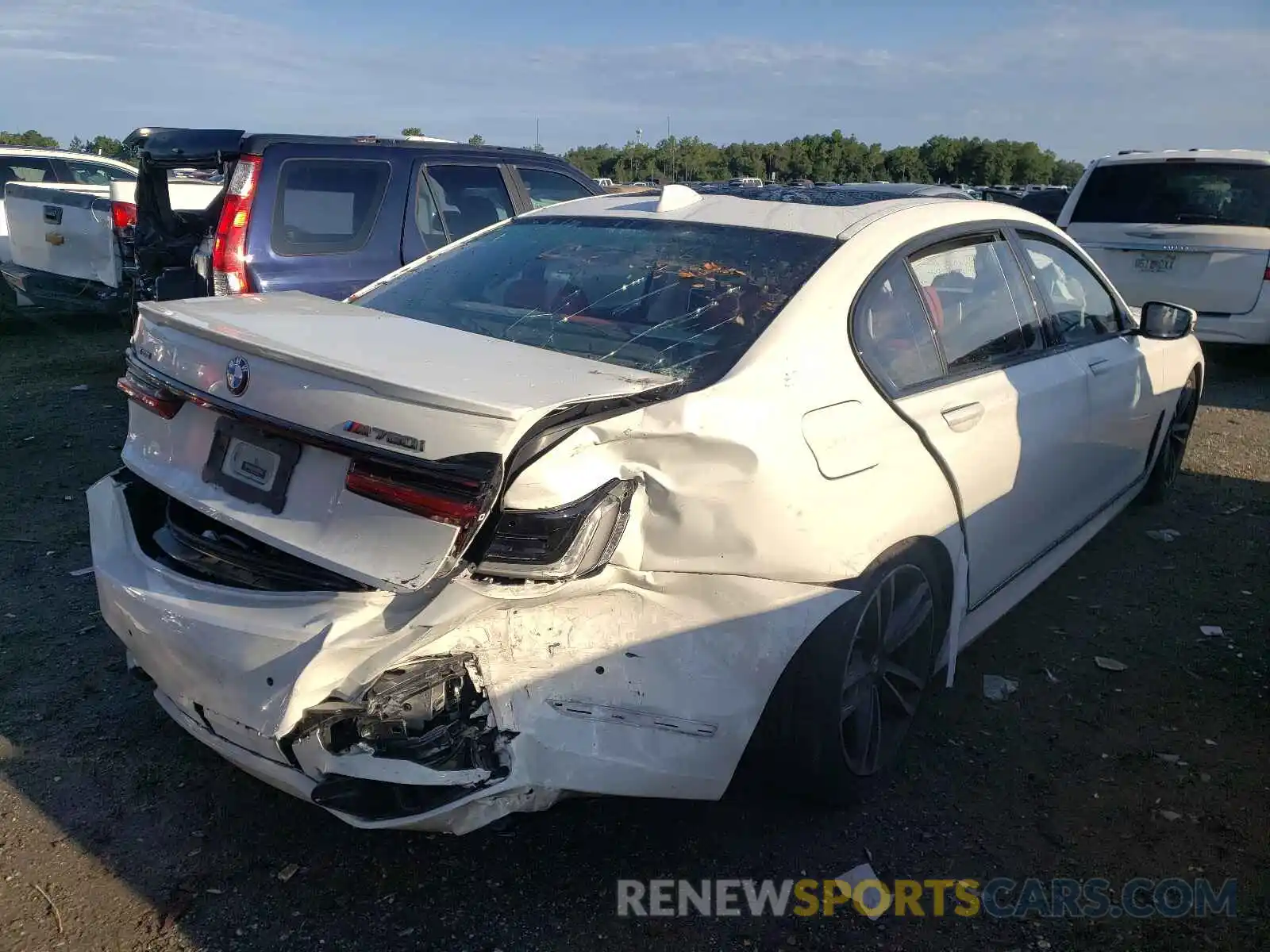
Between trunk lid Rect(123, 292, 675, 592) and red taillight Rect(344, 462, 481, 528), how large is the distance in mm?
15

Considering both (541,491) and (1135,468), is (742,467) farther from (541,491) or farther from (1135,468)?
(1135,468)

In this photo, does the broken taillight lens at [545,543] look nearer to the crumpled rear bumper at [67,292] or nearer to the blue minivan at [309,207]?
the blue minivan at [309,207]

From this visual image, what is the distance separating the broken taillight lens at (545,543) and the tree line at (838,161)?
36.0 meters

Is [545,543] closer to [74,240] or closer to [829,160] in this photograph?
[74,240]

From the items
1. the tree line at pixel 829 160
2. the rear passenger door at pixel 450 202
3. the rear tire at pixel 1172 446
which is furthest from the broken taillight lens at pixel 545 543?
the tree line at pixel 829 160

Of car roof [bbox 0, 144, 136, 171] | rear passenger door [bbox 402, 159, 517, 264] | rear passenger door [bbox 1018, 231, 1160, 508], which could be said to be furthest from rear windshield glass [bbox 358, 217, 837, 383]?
car roof [bbox 0, 144, 136, 171]

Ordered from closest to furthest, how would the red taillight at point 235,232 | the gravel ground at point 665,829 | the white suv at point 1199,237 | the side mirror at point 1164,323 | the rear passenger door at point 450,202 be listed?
the gravel ground at point 665,829
the side mirror at point 1164,323
the red taillight at point 235,232
the rear passenger door at point 450,202
the white suv at point 1199,237

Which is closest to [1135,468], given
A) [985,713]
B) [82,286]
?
[985,713]

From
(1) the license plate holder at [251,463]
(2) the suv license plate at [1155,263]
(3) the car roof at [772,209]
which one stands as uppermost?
(3) the car roof at [772,209]

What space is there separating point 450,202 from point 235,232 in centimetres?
142

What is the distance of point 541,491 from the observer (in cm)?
210

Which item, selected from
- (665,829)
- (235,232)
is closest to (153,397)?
(665,829)

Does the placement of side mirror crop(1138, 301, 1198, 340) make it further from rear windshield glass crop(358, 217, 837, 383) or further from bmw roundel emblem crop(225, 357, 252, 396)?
bmw roundel emblem crop(225, 357, 252, 396)

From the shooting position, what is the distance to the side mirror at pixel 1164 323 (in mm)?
4312
